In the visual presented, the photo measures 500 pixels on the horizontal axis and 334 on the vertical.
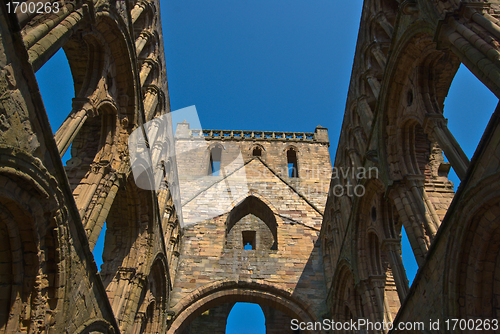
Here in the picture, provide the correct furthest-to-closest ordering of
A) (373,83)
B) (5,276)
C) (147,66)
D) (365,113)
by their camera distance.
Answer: (147,66)
(365,113)
(373,83)
(5,276)

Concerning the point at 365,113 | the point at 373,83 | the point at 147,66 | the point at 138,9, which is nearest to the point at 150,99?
the point at 147,66

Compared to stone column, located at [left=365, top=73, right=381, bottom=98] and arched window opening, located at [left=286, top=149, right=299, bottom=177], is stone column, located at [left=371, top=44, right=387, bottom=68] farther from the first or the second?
arched window opening, located at [left=286, top=149, right=299, bottom=177]

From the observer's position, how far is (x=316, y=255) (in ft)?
45.5

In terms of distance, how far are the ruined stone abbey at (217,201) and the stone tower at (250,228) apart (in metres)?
0.08

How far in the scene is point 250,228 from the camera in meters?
20.1

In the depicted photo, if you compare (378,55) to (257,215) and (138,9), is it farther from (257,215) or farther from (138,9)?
(257,215)

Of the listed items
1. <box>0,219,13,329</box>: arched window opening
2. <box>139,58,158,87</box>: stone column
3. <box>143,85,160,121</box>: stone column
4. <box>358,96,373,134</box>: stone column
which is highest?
<box>139,58,158,87</box>: stone column

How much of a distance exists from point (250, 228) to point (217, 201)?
16.1ft

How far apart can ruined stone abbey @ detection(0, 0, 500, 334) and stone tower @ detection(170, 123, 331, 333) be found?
8 cm

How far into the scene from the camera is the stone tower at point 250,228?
1250 centimetres

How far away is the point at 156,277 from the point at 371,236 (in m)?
6.25

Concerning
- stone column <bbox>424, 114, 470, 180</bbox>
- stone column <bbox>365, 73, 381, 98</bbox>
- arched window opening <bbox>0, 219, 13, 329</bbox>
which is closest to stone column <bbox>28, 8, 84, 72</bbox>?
arched window opening <bbox>0, 219, 13, 329</bbox>

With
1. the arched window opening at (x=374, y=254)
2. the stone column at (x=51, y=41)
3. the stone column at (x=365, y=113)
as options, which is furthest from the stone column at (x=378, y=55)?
the stone column at (x=51, y=41)

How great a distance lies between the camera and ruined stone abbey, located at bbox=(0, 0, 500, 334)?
447 cm
